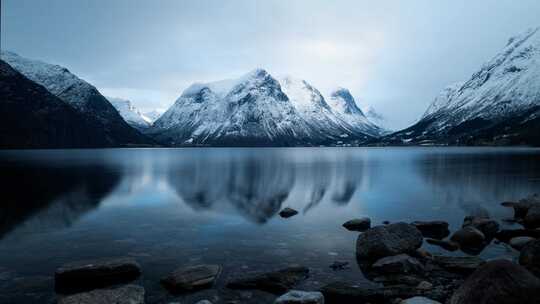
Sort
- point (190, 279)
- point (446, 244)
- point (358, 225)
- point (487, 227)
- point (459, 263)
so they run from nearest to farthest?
1. point (190, 279)
2. point (459, 263)
3. point (446, 244)
4. point (487, 227)
5. point (358, 225)

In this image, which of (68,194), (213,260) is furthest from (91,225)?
(68,194)

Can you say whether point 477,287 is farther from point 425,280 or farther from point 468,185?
point 468,185

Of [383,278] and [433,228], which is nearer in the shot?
[383,278]

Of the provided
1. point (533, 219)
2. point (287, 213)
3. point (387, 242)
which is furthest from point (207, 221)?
point (533, 219)

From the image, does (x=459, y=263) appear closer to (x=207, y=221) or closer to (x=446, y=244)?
(x=446, y=244)

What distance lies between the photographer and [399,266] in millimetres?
24000

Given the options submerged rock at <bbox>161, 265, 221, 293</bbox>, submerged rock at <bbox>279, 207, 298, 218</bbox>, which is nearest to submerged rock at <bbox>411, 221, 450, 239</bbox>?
submerged rock at <bbox>279, 207, 298, 218</bbox>

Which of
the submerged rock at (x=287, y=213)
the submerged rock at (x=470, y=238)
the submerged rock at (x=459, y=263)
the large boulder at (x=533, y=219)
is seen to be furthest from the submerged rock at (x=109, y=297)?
the large boulder at (x=533, y=219)

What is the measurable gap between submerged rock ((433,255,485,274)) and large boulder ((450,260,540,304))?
8.25 metres

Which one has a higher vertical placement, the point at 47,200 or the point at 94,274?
the point at 94,274

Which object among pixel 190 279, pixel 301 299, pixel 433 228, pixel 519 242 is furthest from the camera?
pixel 433 228

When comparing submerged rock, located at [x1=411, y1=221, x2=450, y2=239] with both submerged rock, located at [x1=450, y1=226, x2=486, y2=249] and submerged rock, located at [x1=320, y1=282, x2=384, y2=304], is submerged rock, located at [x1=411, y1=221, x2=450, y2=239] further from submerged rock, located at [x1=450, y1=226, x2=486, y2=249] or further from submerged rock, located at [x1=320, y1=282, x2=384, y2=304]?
submerged rock, located at [x1=320, y1=282, x2=384, y2=304]

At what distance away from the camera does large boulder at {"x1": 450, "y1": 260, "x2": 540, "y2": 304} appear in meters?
15.2

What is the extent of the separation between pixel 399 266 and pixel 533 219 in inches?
825
